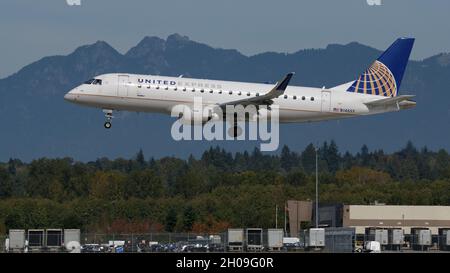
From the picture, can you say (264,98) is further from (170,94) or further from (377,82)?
(377,82)

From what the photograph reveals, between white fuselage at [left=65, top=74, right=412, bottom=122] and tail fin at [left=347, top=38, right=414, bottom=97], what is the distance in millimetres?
8624

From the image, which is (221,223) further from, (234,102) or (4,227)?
(234,102)

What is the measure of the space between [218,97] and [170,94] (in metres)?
4.30

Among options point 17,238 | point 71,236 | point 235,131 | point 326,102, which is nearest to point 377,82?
point 326,102

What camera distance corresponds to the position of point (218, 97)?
91.9 m

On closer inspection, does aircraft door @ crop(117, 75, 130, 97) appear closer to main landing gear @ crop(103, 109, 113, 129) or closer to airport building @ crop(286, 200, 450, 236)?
main landing gear @ crop(103, 109, 113, 129)

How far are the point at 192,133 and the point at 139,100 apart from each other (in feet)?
25.6

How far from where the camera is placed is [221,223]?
16950 centimetres

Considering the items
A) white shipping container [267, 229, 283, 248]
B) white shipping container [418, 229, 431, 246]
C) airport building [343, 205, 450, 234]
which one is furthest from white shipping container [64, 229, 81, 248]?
airport building [343, 205, 450, 234]

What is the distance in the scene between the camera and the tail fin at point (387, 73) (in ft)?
344

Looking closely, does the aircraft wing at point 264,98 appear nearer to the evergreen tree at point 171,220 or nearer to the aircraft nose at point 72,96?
the aircraft nose at point 72,96

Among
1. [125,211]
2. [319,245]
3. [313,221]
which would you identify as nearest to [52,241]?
[319,245]

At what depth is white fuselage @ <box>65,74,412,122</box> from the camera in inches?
3524

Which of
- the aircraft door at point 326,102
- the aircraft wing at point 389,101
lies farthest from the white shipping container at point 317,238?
the aircraft wing at point 389,101
